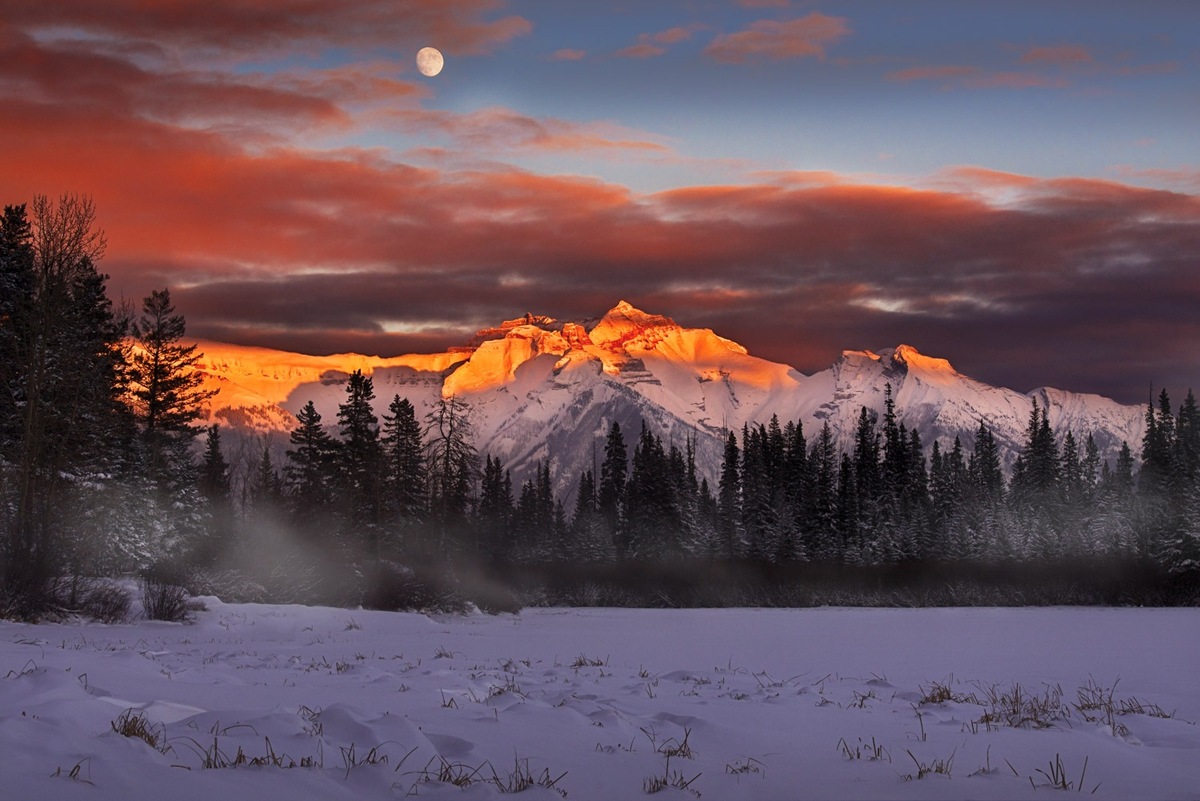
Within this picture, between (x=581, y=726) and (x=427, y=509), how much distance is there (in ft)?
198

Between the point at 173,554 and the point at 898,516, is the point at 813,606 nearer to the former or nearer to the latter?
the point at 173,554

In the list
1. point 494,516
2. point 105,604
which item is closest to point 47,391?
point 105,604

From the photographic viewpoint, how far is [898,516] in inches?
3492

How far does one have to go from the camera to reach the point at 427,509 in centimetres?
6719

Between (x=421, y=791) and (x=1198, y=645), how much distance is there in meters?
20.2

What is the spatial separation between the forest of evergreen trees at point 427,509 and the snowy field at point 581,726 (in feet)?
46.9

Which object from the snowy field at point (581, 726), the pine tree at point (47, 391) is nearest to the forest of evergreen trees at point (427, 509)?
the pine tree at point (47, 391)

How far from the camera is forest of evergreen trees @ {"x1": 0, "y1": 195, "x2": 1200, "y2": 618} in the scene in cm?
3158

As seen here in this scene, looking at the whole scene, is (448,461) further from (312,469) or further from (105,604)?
(105,604)

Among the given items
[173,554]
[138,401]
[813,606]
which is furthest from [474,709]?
[138,401]

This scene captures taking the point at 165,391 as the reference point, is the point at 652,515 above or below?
below

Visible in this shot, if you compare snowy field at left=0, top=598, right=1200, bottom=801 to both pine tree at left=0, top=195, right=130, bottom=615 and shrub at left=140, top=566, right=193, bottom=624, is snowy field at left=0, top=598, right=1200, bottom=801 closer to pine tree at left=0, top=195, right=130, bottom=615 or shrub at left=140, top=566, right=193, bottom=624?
shrub at left=140, top=566, right=193, bottom=624

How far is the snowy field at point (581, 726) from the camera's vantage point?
5.96 metres

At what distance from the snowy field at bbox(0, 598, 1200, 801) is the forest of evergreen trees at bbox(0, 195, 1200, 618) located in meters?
14.3
